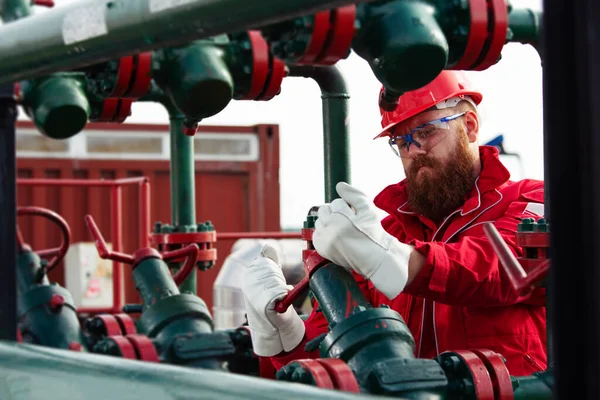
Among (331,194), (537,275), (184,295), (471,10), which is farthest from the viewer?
(184,295)

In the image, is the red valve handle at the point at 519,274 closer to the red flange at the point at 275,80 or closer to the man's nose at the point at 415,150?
the red flange at the point at 275,80

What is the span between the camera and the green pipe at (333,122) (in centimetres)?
197

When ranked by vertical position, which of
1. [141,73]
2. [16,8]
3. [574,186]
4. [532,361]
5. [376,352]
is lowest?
[532,361]

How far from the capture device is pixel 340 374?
1455 millimetres

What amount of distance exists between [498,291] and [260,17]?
4.93 ft

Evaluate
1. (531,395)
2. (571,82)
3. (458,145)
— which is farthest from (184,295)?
(571,82)

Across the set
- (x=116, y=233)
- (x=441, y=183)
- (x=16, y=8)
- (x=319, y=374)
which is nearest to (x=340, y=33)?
(x=319, y=374)

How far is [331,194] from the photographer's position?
2.03 meters

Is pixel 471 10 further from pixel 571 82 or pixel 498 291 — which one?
pixel 498 291

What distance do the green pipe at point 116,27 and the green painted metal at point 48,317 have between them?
213 centimetres

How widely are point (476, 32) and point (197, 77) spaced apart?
38cm

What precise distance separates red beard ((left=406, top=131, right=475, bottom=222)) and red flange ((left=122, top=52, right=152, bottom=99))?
1.29m

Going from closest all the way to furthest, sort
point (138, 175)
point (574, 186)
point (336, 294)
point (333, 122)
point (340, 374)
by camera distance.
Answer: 1. point (574, 186)
2. point (340, 374)
3. point (336, 294)
4. point (333, 122)
5. point (138, 175)

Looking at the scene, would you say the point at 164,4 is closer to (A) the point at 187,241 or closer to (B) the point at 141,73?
(B) the point at 141,73
